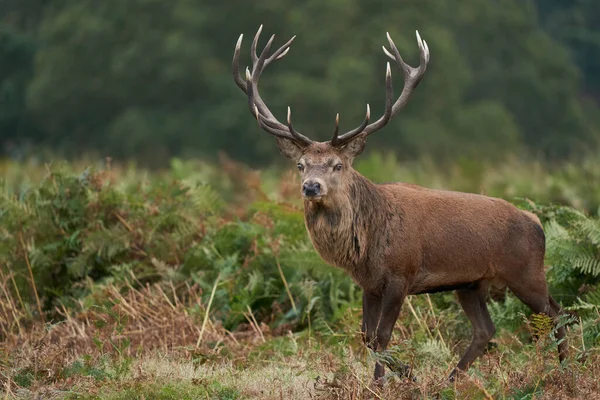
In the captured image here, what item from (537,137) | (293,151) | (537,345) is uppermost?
(293,151)

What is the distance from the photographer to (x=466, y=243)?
8523mm

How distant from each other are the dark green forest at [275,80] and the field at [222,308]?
2095cm

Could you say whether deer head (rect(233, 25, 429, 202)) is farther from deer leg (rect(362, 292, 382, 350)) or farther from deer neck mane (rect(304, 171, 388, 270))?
deer leg (rect(362, 292, 382, 350))

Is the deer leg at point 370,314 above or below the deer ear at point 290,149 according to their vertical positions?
below

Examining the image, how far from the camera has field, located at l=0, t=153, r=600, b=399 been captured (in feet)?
25.4

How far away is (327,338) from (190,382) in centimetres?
239

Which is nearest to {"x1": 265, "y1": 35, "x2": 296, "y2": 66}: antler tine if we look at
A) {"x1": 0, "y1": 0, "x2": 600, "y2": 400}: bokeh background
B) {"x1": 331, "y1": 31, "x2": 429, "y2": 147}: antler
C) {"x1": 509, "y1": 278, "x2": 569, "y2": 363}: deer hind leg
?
{"x1": 331, "y1": 31, "x2": 429, "y2": 147}: antler

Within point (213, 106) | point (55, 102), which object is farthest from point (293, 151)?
point (55, 102)

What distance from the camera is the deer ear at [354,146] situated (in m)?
8.52

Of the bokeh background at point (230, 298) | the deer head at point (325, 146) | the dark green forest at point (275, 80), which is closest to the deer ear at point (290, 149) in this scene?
the deer head at point (325, 146)

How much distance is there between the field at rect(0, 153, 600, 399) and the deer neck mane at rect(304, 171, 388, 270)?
0.63 metres

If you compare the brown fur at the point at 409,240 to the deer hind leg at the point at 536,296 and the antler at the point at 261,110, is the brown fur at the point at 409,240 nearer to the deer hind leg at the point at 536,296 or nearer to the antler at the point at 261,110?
the deer hind leg at the point at 536,296

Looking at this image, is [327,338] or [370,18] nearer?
[327,338]

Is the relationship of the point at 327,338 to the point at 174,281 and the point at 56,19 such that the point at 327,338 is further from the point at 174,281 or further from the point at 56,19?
the point at 56,19
